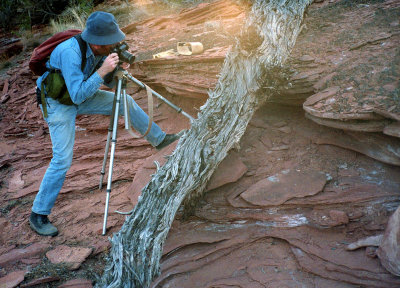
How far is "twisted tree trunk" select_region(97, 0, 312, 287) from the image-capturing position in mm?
2768

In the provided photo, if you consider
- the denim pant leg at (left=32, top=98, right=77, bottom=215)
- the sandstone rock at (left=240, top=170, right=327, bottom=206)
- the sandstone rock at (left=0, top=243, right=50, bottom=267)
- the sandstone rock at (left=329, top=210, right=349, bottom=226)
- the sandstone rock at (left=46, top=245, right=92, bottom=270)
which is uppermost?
the denim pant leg at (left=32, top=98, right=77, bottom=215)

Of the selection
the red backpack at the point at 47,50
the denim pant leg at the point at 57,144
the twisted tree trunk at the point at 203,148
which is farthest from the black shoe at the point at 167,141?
the red backpack at the point at 47,50

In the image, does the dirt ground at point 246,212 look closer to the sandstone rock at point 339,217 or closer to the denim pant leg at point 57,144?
the sandstone rock at point 339,217

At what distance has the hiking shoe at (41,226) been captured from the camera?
356 centimetres

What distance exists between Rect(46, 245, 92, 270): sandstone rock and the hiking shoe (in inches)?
10.5

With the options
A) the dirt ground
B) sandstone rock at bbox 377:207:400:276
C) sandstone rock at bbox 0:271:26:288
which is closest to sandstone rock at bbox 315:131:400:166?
the dirt ground

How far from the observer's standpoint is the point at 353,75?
11.5 ft

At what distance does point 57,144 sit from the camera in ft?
10.9

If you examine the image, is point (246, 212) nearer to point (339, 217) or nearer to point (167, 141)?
point (339, 217)

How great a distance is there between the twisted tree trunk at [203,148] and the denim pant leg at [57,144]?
100 centimetres

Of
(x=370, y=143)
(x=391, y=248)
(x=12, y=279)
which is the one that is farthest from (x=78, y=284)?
(x=370, y=143)

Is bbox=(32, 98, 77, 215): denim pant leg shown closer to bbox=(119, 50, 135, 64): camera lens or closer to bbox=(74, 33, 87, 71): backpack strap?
bbox=(74, 33, 87, 71): backpack strap

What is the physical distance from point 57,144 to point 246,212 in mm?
1946

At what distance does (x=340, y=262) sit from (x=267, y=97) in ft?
6.21
